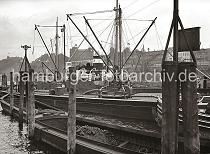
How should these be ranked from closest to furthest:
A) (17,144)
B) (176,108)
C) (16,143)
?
1. (176,108)
2. (17,144)
3. (16,143)

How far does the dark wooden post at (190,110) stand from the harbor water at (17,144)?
28.0 ft

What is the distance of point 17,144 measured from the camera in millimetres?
16844

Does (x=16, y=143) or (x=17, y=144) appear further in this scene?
(x=16, y=143)

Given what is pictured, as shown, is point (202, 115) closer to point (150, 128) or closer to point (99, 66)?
point (150, 128)

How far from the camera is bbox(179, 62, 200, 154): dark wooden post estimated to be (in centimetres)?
805

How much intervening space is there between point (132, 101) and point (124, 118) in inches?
65.5

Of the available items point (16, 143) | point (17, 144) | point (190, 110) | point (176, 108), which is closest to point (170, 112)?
point (176, 108)

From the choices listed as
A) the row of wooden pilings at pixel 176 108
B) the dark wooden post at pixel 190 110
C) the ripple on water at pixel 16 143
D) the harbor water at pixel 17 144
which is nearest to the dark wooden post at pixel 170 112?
the row of wooden pilings at pixel 176 108

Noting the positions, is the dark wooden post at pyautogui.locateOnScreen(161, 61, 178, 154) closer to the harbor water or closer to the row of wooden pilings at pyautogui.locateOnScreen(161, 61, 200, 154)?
the row of wooden pilings at pyautogui.locateOnScreen(161, 61, 200, 154)

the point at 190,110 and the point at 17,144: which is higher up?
the point at 190,110

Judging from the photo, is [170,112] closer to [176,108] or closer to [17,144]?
[176,108]

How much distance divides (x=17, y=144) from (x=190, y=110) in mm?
12774

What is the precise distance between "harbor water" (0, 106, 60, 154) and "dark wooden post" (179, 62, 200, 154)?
8547mm

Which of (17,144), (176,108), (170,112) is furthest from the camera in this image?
(17,144)
